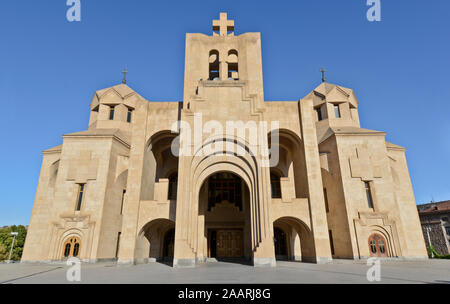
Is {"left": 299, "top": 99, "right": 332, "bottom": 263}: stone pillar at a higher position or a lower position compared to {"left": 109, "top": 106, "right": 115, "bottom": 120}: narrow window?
lower

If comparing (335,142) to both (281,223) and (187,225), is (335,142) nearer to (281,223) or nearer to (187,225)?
(281,223)

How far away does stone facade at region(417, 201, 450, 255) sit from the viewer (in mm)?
39062

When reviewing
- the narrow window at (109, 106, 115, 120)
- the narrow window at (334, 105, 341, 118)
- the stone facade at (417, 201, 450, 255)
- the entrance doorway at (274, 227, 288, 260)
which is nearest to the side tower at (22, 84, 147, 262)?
the narrow window at (109, 106, 115, 120)

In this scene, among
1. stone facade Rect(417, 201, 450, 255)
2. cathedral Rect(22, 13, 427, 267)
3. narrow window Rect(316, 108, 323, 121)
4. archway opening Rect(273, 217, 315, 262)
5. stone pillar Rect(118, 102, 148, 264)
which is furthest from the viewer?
stone facade Rect(417, 201, 450, 255)

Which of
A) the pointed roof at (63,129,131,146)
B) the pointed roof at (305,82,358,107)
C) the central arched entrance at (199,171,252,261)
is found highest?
the pointed roof at (305,82,358,107)

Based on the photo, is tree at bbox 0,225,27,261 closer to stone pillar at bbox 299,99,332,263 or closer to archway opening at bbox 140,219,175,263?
archway opening at bbox 140,219,175,263

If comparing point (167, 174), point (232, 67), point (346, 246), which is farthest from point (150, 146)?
point (346, 246)

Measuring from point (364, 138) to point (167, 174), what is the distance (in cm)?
1814

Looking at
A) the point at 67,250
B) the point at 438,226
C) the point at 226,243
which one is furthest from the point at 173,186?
the point at 438,226

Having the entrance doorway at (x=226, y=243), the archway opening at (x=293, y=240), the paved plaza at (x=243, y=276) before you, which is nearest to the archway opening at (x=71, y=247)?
the paved plaza at (x=243, y=276)

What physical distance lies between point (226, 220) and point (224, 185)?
10.4ft

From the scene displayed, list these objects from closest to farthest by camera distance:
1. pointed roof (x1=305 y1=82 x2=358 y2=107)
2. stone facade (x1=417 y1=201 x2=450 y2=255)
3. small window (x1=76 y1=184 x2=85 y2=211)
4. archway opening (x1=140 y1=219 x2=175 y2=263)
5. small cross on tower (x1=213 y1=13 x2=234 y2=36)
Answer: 1. archway opening (x1=140 y1=219 x2=175 y2=263)
2. small window (x1=76 y1=184 x2=85 y2=211)
3. small cross on tower (x1=213 y1=13 x2=234 y2=36)
4. pointed roof (x1=305 y1=82 x2=358 y2=107)
5. stone facade (x1=417 y1=201 x2=450 y2=255)

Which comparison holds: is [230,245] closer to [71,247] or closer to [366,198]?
[366,198]
